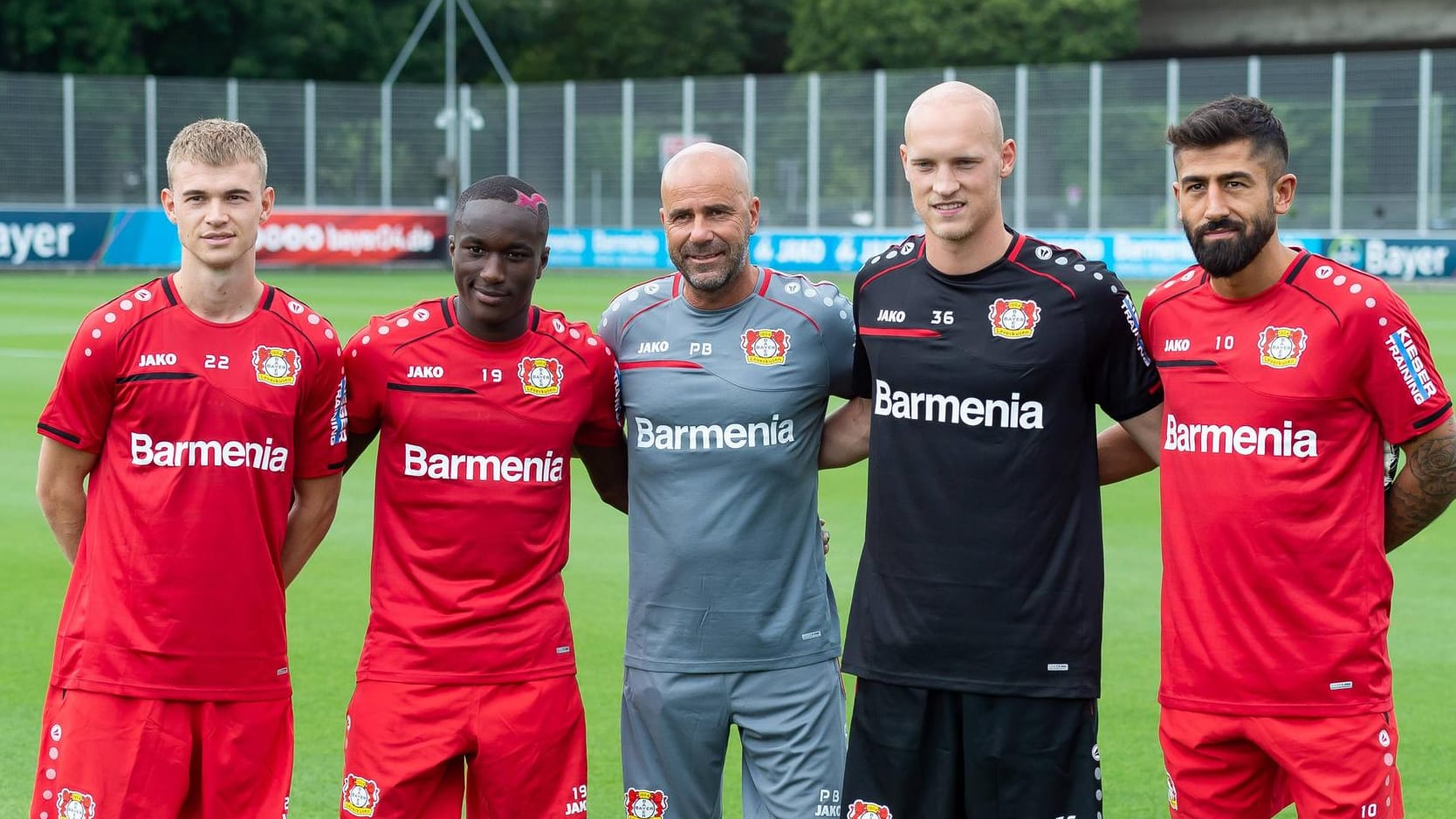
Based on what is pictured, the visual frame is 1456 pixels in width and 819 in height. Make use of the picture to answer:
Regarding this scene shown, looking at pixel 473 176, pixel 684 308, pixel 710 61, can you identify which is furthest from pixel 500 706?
pixel 710 61

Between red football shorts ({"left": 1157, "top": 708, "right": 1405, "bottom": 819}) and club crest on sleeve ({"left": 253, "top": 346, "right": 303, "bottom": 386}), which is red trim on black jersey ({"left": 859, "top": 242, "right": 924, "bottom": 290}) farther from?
club crest on sleeve ({"left": 253, "top": 346, "right": 303, "bottom": 386})

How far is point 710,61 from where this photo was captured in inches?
2406

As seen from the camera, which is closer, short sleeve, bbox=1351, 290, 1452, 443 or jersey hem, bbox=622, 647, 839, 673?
short sleeve, bbox=1351, 290, 1452, 443

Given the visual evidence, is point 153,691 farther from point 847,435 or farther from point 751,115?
point 751,115

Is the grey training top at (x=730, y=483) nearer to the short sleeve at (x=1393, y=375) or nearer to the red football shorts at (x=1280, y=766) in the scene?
the red football shorts at (x=1280, y=766)

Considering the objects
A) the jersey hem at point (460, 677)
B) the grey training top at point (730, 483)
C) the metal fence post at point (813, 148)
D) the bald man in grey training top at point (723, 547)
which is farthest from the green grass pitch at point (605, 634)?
the metal fence post at point (813, 148)

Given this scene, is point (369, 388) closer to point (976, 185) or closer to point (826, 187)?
point (976, 185)

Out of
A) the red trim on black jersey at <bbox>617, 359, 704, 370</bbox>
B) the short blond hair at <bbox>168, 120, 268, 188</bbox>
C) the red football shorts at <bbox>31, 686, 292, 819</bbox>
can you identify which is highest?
the short blond hair at <bbox>168, 120, 268, 188</bbox>

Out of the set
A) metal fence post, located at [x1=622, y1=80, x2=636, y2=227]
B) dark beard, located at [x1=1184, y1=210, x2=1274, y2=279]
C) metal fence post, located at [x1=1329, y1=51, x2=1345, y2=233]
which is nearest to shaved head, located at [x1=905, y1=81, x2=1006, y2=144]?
dark beard, located at [x1=1184, y1=210, x2=1274, y2=279]

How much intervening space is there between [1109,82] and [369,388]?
109 ft

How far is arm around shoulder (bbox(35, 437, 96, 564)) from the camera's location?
4312 millimetres

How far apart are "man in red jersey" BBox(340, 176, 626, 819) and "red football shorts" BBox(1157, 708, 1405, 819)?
4.93 ft

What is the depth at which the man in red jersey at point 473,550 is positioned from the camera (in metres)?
4.44

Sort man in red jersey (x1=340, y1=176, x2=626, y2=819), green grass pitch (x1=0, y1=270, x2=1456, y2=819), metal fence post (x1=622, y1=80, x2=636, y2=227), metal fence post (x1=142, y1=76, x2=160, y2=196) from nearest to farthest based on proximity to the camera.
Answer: man in red jersey (x1=340, y1=176, x2=626, y2=819) → green grass pitch (x1=0, y1=270, x2=1456, y2=819) → metal fence post (x1=142, y1=76, x2=160, y2=196) → metal fence post (x1=622, y1=80, x2=636, y2=227)
